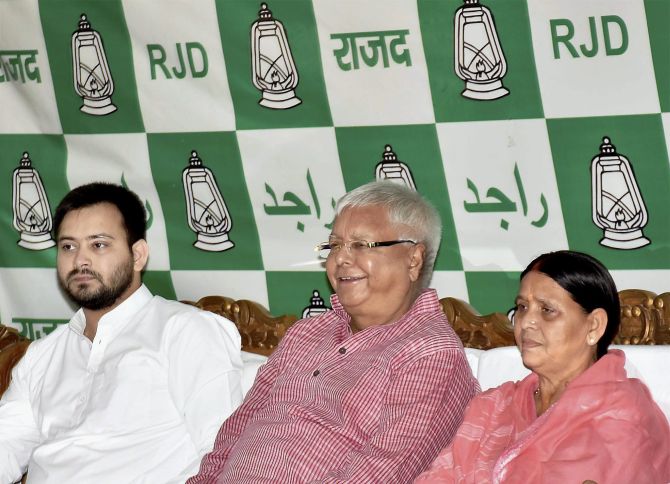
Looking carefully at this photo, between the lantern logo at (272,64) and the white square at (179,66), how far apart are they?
0.11 m

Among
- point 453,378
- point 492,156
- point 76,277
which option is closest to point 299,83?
point 492,156

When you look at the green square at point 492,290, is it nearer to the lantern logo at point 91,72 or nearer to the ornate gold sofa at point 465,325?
the ornate gold sofa at point 465,325

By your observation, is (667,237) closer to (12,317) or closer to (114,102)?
(114,102)

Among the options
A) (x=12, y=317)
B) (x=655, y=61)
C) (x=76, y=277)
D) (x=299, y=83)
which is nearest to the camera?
(x=655, y=61)

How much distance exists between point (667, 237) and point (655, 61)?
0.45 m

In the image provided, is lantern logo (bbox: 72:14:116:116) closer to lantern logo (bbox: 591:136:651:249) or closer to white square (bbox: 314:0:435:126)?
white square (bbox: 314:0:435:126)

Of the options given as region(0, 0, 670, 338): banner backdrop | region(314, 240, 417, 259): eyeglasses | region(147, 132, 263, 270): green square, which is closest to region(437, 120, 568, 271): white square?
region(0, 0, 670, 338): banner backdrop

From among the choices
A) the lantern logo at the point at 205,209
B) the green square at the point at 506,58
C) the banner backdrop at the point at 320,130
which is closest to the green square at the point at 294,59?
the banner backdrop at the point at 320,130

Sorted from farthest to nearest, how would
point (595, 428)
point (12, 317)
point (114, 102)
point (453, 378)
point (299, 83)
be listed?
point (12, 317) → point (114, 102) → point (299, 83) → point (453, 378) → point (595, 428)

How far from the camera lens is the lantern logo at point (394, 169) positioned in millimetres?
3053

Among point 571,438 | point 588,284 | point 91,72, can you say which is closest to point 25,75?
point 91,72

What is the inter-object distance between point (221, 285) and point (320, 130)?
0.62 meters

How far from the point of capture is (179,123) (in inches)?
131

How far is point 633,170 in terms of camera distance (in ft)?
9.05
